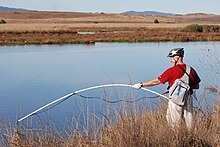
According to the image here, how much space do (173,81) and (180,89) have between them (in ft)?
0.34

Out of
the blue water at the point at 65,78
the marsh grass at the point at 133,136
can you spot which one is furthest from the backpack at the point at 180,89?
the blue water at the point at 65,78

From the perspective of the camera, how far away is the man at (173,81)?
14.0 feet

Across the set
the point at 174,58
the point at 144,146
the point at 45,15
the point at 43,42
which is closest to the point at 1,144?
the point at 144,146

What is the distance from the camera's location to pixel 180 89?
4.26 metres

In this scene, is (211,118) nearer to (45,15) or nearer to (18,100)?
(18,100)

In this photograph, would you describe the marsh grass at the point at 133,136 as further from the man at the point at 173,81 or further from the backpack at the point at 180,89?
the backpack at the point at 180,89

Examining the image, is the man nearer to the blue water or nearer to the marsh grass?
the marsh grass

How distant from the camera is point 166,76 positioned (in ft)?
14.0

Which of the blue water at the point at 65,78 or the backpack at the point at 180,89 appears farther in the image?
the blue water at the point at 65,78

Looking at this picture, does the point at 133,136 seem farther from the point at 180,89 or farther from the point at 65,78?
the point at 65,78

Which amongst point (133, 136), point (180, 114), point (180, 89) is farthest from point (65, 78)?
point (133, 136)

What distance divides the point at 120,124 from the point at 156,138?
1.32 ft

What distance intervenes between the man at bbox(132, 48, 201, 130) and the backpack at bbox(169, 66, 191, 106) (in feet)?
0.11

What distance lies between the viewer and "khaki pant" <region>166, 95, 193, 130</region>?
4336mm
